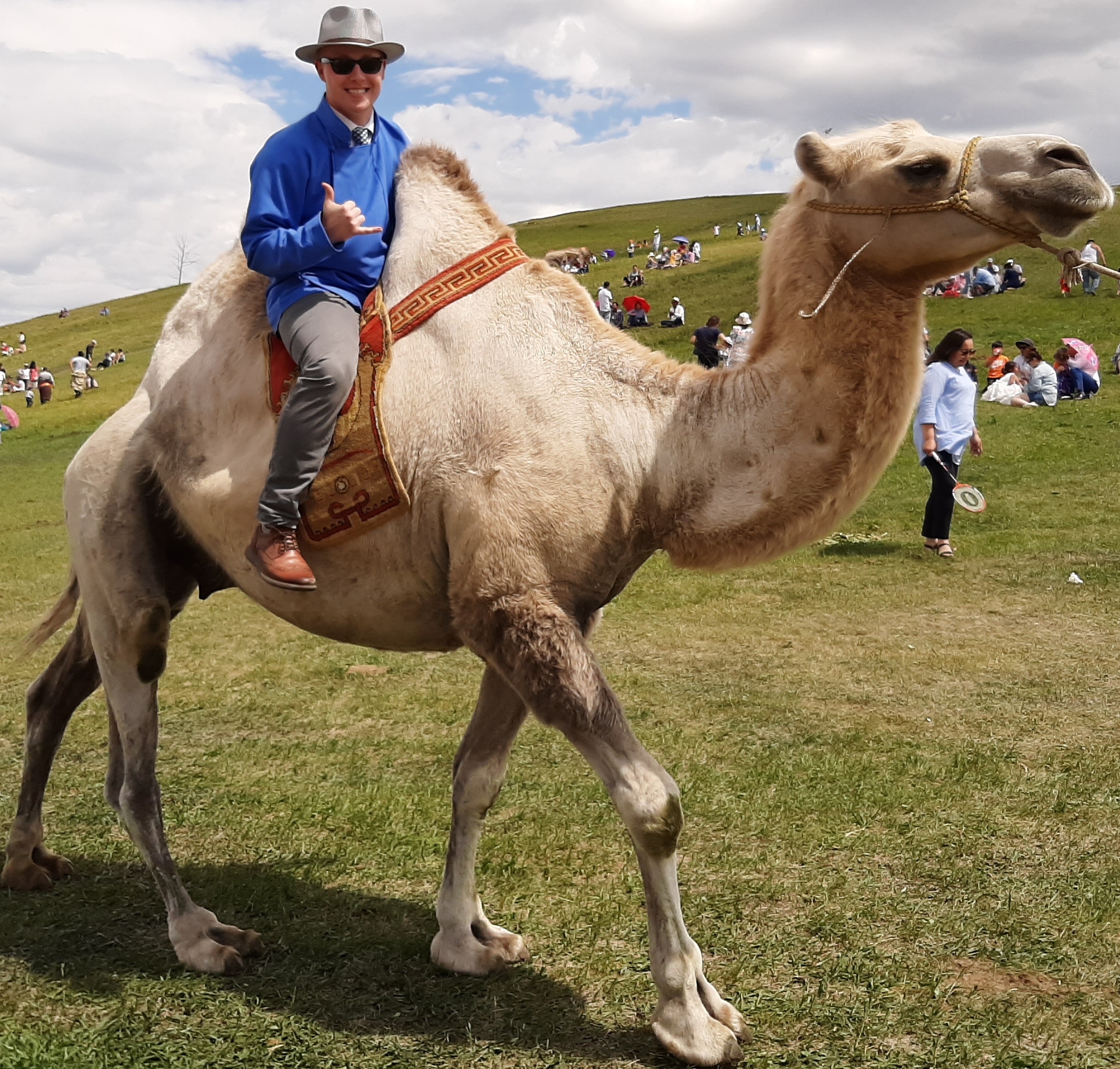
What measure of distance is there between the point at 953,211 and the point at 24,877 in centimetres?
446

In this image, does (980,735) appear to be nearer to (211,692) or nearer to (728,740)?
(728,740)

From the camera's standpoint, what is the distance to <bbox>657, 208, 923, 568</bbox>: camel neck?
3.73m

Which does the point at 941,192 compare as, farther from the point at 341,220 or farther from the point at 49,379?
the point at 49,379

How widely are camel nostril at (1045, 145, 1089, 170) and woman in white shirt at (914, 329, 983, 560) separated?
9839 millimetres

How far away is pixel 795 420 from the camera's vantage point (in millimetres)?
3797

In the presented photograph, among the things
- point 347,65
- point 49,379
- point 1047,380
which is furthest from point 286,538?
point 49,379

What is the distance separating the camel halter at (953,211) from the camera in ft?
11.9

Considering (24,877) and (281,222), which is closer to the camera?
(281,222)

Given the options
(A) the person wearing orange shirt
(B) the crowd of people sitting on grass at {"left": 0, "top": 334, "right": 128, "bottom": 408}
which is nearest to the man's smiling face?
(A) the person wearing orange shirt

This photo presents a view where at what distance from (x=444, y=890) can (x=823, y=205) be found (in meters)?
2.74

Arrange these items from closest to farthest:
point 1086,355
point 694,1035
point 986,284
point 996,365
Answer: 1. point 694,1035
2. point 1086,355
3. point 996,365
4. point 986,284

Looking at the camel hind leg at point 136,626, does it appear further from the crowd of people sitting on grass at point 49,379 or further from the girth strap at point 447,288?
the crowd of people sitting on grass at point 49,379

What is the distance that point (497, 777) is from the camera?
14.8ft

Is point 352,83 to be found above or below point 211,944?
above
